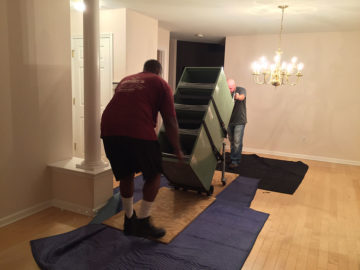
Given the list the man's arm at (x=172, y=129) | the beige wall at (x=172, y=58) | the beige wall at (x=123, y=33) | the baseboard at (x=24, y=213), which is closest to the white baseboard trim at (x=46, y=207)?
the baseboard at (x=24, y=213)

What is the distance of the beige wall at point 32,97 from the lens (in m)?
2.53

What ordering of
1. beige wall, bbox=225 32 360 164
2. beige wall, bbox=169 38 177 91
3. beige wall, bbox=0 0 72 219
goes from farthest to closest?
beige wall, bbox=169 38 177 91, beige wall, bbox=225 32 360 164, beige wall, bbox=0 0 72 219

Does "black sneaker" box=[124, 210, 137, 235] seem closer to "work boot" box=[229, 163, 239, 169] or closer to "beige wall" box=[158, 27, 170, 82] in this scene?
"work boot" box=[229, 163, 239, 169]

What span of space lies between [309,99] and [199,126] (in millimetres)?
3234

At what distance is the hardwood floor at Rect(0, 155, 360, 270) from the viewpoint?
7.18ft

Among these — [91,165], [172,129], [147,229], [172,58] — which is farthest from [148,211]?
[172,58]

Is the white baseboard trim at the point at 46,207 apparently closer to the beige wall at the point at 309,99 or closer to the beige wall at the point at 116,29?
the beige wall at the point at 116,29

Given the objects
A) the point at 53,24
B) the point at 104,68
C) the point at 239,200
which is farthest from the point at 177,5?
the point at 239,200

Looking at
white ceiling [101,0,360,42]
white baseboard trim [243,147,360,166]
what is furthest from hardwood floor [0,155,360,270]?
white ceiling [101,0,360,42]

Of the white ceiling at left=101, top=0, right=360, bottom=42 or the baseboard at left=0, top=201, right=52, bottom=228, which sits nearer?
the baseboard at left=0, top=201, right=52, bottom=228

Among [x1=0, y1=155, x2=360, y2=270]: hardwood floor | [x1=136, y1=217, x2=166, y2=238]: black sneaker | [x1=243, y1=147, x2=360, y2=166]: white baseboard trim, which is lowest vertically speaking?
[x1=243, y1=147, x2=360, y2=166]: white baseboard trim

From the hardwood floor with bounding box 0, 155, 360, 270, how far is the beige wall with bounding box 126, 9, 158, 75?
79.3 inches

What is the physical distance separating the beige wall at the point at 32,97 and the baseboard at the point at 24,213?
4 cm

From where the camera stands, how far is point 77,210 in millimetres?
2881
